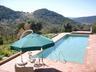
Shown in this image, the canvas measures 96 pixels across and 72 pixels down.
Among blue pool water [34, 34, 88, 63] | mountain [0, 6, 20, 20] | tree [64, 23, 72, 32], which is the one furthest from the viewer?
mountain [0, 6, 20, 20]

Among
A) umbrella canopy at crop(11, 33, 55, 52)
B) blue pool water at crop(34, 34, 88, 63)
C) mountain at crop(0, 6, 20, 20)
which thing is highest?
mountain at crop(0, 6, 20, 20)

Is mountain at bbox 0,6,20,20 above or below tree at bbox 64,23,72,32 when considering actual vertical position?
above

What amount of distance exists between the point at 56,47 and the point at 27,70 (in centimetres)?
851

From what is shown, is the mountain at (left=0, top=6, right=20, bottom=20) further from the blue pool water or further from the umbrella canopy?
the umbrella canopy

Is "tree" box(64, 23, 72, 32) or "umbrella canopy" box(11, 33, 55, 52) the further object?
"tree" box(64, 23, 72, 32)

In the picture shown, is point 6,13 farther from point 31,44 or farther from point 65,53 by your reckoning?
point 31,44

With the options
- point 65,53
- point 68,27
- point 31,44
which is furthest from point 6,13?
point 31,44

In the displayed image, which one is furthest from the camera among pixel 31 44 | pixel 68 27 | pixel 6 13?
pixel 6 13

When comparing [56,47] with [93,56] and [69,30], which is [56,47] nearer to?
[93,56]

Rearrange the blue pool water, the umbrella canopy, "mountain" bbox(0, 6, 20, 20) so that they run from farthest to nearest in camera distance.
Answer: "mountain" bbox(0, 6, 20, 20)
the blue pool water
the umbrella canopy

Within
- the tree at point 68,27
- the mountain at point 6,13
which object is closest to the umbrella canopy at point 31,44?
the tree at point 68,27

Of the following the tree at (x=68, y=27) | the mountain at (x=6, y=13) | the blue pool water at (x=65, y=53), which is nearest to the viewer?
the blue pool water at (x=65, y=53)

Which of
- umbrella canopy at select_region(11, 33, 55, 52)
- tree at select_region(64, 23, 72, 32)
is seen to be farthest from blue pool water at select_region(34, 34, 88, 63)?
tree at select_region(64, 23, 72, 32)

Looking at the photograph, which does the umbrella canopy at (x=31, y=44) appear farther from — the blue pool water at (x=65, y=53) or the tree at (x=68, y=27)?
the tree at (x=68, y=27)
